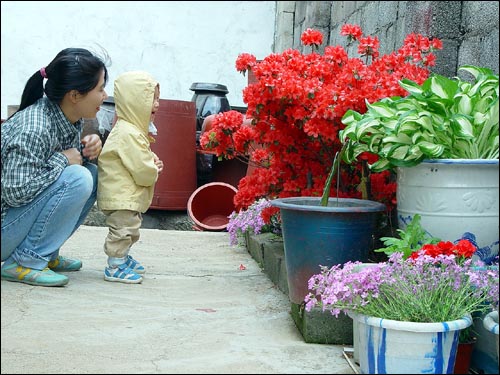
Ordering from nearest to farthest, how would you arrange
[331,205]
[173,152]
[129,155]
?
[331,205] < [129,155] < [173,152]

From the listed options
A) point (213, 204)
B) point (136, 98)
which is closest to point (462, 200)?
point (136, 98)

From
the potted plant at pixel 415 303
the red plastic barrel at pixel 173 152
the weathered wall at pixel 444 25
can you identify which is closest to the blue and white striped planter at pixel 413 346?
the potted plant at pixel 415 303

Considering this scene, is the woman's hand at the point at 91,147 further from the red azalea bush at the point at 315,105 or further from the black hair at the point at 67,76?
the red azalea bush at the point at 315,105

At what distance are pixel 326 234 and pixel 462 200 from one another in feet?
1.53

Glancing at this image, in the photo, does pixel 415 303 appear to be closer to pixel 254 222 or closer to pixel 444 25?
pixel 444 25

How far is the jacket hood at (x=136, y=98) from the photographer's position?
124 inches

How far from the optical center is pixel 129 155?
10.1 ft

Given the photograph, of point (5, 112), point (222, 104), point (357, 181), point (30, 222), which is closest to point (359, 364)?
point (357, 181)

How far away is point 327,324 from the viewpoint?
227 centimetres

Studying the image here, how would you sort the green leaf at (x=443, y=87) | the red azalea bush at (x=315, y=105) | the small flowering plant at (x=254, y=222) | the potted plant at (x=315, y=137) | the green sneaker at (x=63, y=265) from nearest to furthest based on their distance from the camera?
the green leaf at (x=443, y=87) < the potted plant at (x=315, y=137) < the red azalea bush at (x=315, y=105) < the green sneaker at (x=63, y=265) < the small flowering plant at (x=254, y=222)

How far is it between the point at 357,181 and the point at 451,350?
1.20 meters

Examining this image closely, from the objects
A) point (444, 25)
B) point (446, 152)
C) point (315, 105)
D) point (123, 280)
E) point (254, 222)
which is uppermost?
point (444, 25)

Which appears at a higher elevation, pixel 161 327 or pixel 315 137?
pixel 315 137

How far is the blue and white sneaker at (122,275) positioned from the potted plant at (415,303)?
133 centimetres
